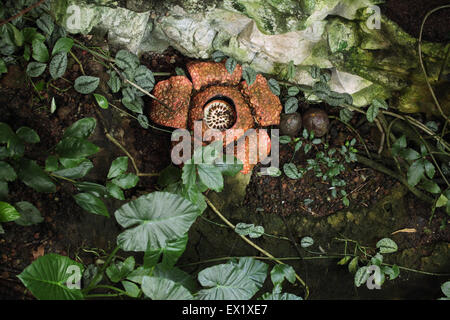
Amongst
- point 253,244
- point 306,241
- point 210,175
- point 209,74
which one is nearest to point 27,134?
point 210,175

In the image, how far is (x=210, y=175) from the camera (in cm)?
179

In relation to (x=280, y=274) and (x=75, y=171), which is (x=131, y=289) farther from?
(x=280, y=274)

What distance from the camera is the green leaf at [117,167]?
71.3 inches

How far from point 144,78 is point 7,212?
99 cm

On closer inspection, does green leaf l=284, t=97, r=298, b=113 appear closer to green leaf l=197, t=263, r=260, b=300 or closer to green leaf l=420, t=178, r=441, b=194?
green leaf l=420, t=178, r=441, b=194

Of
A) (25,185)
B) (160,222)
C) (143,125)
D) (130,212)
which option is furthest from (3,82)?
(160,222)

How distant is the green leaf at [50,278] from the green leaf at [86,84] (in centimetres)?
87

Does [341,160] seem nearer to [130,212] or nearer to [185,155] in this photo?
[185,155]

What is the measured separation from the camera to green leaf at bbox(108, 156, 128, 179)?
1.81 meters

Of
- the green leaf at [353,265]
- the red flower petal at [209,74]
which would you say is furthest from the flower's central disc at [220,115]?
the green leaf at [353,265]

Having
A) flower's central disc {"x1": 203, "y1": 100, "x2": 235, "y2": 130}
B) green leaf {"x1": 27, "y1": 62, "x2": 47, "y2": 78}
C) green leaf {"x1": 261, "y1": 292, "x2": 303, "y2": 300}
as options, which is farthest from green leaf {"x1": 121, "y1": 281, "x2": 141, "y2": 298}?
green leaf {"x1": 27, "y1": 62, "x2": 47, "y2": 78}
